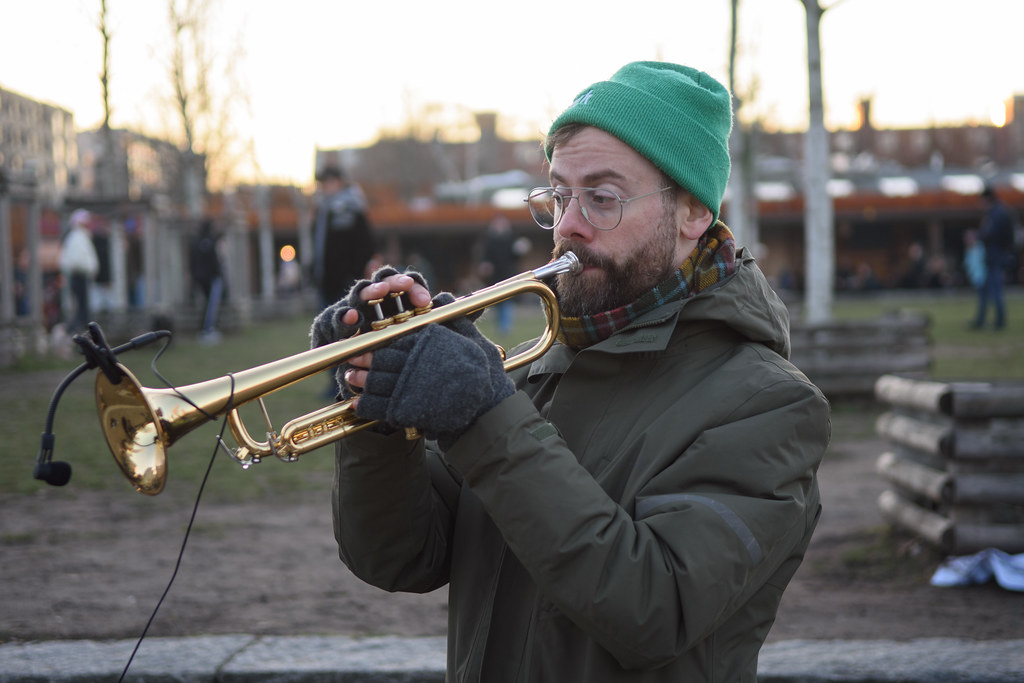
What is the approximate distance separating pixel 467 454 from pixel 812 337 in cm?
871

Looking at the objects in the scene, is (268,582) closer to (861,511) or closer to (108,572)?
(108,572)

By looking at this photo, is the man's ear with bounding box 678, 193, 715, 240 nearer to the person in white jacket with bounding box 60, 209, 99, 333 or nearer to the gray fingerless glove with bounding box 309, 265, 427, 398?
the gray fingerless glove with bounding box 309, 265, 427, 398

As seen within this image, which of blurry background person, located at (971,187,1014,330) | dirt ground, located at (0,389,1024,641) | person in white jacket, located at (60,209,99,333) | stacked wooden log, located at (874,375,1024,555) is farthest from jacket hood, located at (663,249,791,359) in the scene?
blurry background person, located at (971,187,1014,330)

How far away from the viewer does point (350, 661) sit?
3510 millimetres

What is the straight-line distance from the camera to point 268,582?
4.94 metres

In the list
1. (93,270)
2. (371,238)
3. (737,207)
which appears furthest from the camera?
(737,207)

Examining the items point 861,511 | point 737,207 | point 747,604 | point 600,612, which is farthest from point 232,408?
point 737,207

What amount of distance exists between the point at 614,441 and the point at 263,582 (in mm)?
3291

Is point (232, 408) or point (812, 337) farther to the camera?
point (812, 337)

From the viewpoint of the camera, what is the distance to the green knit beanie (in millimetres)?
2203

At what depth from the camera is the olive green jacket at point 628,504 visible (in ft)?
6.04

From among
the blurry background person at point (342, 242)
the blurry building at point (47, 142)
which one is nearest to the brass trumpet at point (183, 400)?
the blurry background person at point (342, 242)

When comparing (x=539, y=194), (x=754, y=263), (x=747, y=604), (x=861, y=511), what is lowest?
(x=861, y=511)

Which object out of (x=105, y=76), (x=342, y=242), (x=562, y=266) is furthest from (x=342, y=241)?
(x=105, y=76)
